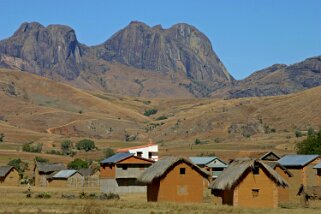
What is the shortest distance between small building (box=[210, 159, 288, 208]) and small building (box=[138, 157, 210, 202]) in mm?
5417

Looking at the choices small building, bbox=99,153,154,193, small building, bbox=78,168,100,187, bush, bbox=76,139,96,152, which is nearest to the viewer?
small building, bbox=99,153,154,193

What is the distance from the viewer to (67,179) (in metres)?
96.9

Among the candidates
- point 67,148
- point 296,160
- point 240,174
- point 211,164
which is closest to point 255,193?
point 240,174

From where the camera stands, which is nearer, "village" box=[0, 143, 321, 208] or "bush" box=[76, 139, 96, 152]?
"village" box=[0, 143, 321, 208]

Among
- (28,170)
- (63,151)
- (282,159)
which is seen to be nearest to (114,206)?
(282,159)

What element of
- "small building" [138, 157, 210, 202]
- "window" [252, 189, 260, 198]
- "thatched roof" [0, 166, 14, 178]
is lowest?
"window" [252, 189, 260, 198]

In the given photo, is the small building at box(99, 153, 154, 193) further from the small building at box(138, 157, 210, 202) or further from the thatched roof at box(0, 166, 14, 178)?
the thatched roof at box(0, 166, 14, 178)

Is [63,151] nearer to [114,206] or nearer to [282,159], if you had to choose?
[282,159]

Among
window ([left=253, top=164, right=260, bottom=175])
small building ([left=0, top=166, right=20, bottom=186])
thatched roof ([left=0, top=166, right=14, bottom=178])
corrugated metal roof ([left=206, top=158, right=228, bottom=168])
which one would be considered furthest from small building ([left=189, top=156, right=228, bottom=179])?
window ([left=253, top=164, right=260, bottom=175])

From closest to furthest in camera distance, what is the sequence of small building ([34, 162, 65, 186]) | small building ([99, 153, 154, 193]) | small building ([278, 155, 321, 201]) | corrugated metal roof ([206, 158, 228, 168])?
small building ([278, 155, 321, 201])
small building ([99, 153, 154, 193])
corrugated metal roof ([206, 158, 228, 168])
small building ([34, 162, 65, 186])

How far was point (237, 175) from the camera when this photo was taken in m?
46.9

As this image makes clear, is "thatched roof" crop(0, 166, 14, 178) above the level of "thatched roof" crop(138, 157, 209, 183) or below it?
above

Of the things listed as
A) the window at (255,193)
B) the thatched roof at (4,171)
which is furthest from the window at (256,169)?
the thatched roof at (4,171)

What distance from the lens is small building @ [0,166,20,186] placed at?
96875mm
